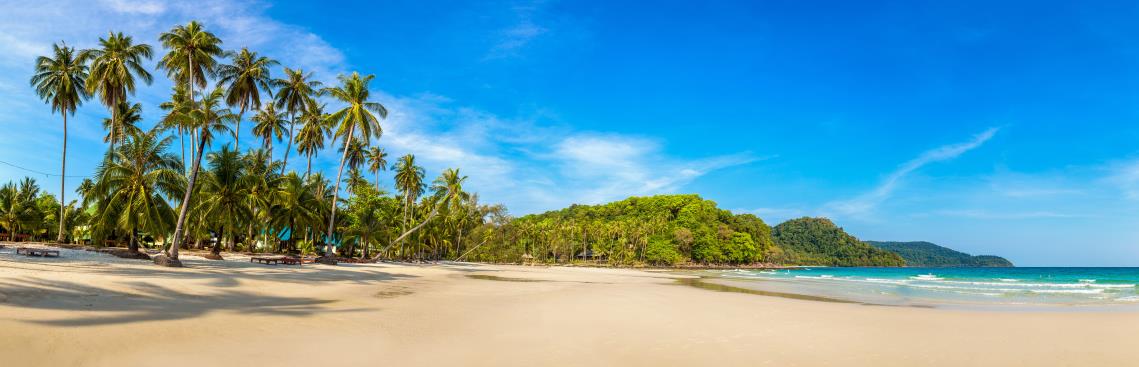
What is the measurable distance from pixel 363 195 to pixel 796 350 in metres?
50.0

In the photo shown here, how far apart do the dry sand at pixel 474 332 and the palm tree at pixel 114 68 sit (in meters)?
26.5

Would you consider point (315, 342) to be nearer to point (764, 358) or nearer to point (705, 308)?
point (764, 358)

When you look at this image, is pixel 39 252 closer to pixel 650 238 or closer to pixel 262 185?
pixel 262 185

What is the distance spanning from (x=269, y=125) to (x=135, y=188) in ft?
73.8

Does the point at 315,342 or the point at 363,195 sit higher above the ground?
the point at 363,195

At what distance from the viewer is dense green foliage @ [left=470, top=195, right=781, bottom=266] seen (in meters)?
91.2

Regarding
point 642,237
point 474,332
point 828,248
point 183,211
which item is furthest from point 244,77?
point 828,248

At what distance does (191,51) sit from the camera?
112 ft

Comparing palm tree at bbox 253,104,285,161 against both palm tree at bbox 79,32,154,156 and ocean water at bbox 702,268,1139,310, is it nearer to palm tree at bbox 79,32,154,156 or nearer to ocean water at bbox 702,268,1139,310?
palm tree at bbox 79,32,154,156

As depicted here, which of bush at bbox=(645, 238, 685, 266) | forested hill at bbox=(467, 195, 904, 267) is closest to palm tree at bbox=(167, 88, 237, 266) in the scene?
forested hill at bbox=(467, 195, 904, 267)

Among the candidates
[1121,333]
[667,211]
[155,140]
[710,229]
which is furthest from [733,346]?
[667,211]

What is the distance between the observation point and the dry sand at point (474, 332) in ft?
21.7

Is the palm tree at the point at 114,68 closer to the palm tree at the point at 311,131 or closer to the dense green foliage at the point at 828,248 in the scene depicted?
the palm tree at the point at 311,131

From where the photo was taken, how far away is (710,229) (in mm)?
107188
